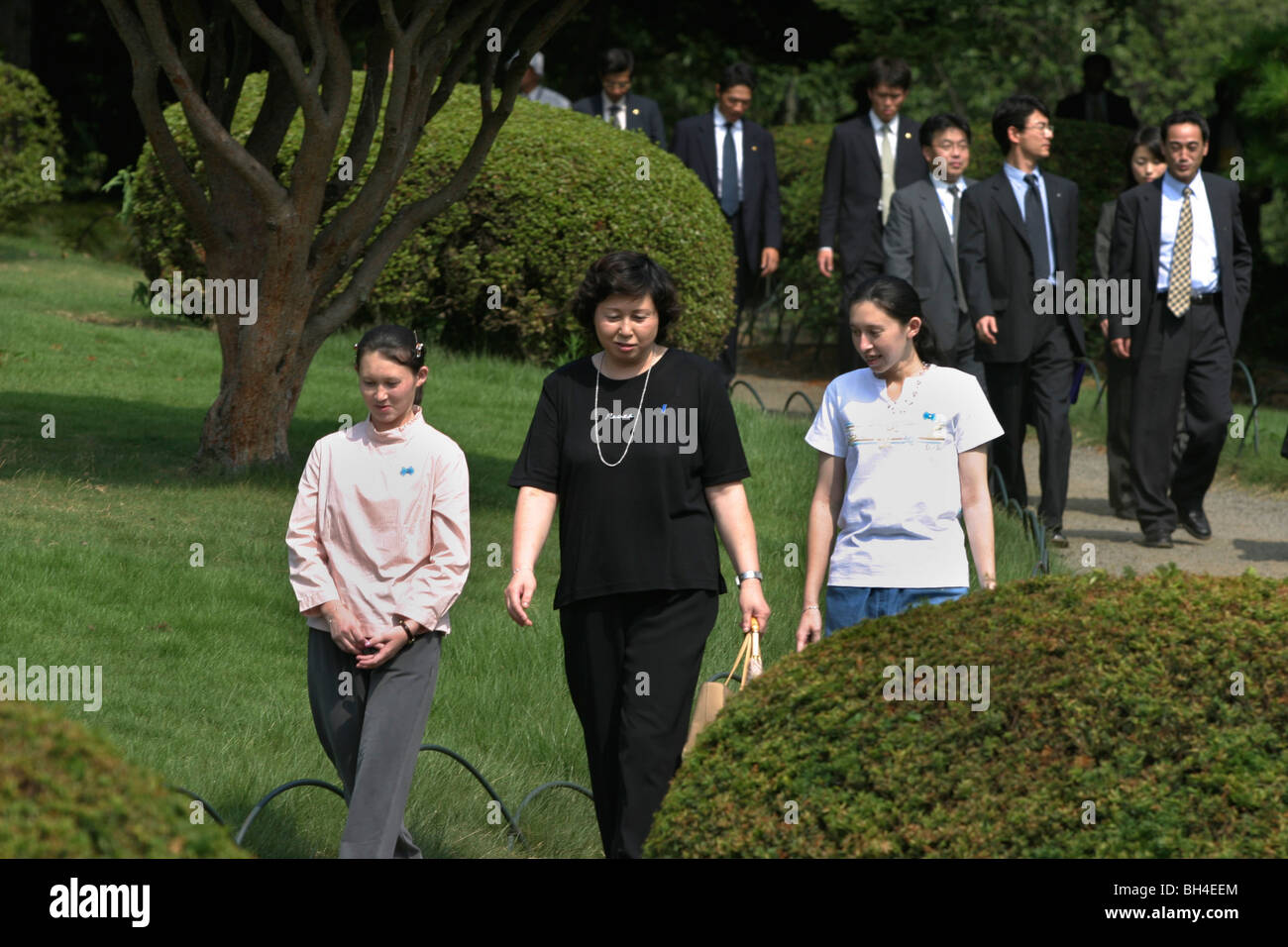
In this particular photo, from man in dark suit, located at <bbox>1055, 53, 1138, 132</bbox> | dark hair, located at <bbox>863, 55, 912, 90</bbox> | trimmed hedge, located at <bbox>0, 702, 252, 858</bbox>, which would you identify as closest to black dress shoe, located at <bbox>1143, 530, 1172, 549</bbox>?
dark hair, located at <bbox>863, 55, 912, 90</bbox>

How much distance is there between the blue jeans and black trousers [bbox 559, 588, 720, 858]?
59cm

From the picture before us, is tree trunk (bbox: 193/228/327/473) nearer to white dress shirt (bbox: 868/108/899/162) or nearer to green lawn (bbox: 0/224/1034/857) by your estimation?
green lawn (bbox: 0/224/1034/857)

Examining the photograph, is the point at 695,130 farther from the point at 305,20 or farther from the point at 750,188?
the point at 305,20

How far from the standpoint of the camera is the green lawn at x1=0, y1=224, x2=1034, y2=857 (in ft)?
19.3

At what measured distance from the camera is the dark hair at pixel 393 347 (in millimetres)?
4824

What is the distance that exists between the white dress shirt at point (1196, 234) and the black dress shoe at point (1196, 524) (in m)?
1.47

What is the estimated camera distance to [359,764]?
4707 mm

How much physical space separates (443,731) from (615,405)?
2224 millimetres

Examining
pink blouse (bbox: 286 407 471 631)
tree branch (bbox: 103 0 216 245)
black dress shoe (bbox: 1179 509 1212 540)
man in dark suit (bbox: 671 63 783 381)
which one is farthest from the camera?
man in dark suit (bbox: 671 63 783 381)

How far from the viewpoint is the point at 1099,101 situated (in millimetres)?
18453

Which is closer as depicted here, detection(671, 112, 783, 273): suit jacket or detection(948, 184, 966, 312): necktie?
detection(948, 184, 966, 312): necktie

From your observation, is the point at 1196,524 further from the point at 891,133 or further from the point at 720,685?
the point at 720,685

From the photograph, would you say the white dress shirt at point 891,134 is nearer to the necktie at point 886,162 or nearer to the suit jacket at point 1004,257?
the necktie at point 886,162
